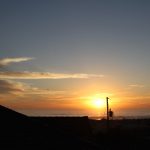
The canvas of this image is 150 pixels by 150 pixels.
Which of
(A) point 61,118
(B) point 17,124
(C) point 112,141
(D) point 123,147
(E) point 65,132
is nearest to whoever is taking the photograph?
(B) point 17,124

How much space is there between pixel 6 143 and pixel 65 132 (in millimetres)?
1360

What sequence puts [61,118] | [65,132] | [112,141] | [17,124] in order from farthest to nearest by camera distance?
[61,118]
[112,141]
[65,132]
[17,124]

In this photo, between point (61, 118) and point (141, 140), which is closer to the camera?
point (141, 140)

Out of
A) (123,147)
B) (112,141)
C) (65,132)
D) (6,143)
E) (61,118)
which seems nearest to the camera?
(6,143)

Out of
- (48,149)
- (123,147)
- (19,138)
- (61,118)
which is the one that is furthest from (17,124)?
(61,118)

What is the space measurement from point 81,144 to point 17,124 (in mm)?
1301

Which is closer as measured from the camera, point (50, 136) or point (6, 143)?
point (6, 143)

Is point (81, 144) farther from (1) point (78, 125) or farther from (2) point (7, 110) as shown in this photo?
(1) point (78, 125)

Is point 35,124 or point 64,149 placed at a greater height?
point 35,124

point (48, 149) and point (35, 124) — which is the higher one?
point (35, 124)

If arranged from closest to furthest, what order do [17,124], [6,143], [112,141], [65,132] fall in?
[6,143], [17,124], [65,132], [112,141]

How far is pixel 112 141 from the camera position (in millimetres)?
37844

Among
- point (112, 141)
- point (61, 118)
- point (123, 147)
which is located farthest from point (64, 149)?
point (61, 118)

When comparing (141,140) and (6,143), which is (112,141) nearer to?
(141,140)
